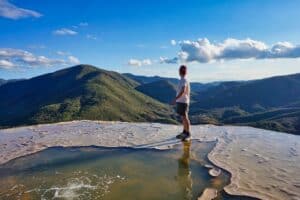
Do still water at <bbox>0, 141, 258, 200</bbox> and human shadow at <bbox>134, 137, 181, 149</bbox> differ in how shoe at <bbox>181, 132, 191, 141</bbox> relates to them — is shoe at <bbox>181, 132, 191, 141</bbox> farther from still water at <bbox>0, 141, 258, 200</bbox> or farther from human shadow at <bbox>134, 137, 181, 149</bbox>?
still water at <bbox>0, 141, 258, 200</bbox>

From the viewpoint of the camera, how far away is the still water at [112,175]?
7469 millimetres

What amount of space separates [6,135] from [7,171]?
7023 mm

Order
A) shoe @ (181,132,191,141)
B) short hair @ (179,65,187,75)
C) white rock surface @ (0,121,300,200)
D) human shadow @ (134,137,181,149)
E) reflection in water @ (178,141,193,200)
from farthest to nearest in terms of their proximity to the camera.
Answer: shoe @ (181,132,191,141)
short hair @ (179,65,187,75)
human shadow @ (134,137,181,149)
white rock surface @ (0,121,300,200)
reflection in water @ (178,141,193,200)

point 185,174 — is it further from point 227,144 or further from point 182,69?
point 182,69

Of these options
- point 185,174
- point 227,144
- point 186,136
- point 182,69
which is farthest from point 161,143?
point 185,174

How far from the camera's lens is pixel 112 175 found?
876 centimetres

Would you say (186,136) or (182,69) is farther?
(186,136)

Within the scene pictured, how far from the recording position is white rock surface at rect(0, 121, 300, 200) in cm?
793

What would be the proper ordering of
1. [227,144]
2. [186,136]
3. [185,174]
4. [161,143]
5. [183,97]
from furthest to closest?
1. [186,136]
2. [183,97]
3. [161,143]
4. [227,144]
5. [185,174]

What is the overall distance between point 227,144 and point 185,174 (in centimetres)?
427

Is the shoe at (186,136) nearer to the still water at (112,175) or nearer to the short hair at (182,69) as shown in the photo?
the still water at (112,175)

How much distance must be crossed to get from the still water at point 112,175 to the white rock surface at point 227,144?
1.89 ft

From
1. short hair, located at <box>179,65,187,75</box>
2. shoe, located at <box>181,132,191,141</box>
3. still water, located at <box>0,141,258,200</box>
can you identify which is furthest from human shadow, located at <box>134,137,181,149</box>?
short hair, located at <box>179,65,187,75</box>

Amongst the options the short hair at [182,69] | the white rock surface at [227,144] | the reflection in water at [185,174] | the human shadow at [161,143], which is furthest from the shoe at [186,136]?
the short hair at [182,69]
